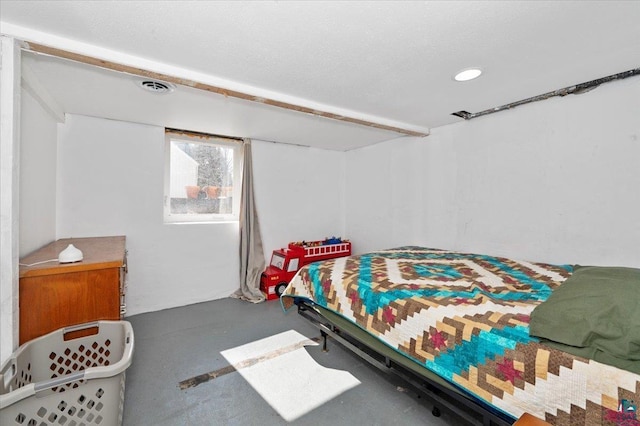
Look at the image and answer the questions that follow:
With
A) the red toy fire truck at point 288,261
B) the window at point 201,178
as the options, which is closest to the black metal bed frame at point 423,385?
the red toy fire truck at point 288,261

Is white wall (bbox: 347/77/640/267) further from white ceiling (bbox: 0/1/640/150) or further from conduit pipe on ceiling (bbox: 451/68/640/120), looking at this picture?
white ceiling (bbox: 0/1/640/150)

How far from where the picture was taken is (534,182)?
8.58 ft

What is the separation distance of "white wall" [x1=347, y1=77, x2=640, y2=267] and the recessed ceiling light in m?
1.00

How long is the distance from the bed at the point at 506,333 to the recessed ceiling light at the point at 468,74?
4.83 feet

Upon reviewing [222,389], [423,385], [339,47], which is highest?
[339,47]

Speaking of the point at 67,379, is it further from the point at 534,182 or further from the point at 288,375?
the point at 534,182

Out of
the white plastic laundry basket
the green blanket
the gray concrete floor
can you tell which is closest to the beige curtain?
the gray concrete floor

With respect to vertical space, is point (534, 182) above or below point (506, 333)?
above

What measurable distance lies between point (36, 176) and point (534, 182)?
4.27m

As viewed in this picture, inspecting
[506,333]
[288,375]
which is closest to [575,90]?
[506,333]

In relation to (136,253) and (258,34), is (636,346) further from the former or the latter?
(136,253)

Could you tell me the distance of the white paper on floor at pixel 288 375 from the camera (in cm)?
182

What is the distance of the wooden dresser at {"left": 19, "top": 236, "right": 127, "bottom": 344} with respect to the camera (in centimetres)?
155

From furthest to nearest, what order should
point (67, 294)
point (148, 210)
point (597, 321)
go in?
point (148, 210)
point (67, 294)
point (597, 321)
